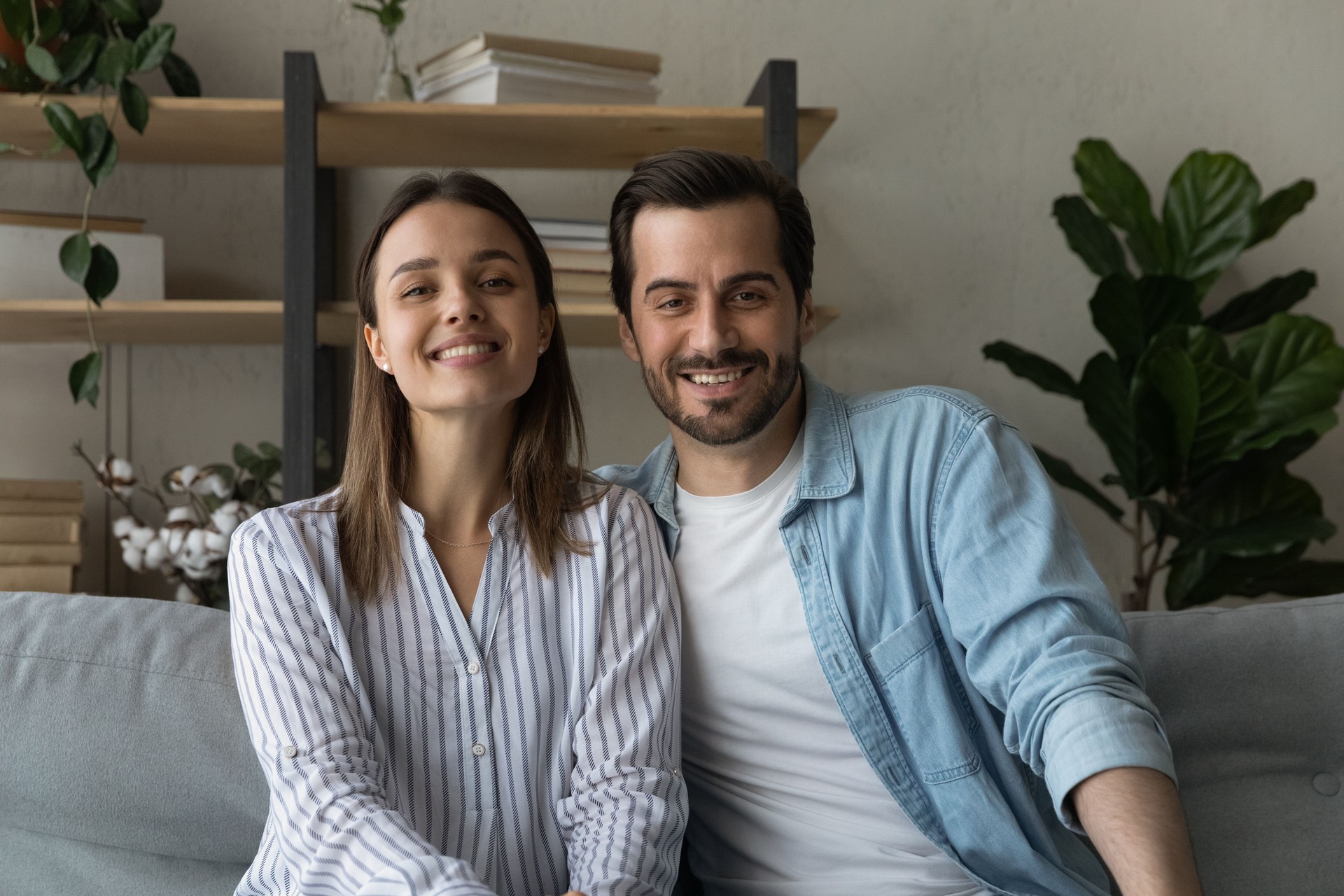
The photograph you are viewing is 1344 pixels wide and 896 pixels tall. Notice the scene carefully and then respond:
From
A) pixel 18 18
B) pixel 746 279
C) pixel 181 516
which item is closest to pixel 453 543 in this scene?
pixel 746 279

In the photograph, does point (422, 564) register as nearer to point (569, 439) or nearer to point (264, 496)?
point (569, 439)

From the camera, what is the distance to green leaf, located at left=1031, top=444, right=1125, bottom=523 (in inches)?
83.6

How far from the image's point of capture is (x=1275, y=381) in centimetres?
201

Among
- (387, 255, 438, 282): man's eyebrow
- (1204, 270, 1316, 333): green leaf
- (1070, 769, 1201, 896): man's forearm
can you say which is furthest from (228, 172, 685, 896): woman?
(1204, 270, 1316, 333): green leaf

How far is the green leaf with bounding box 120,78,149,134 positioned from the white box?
0.22 m

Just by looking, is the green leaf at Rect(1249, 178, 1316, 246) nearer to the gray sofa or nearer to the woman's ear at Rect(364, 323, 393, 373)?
the gray sofa

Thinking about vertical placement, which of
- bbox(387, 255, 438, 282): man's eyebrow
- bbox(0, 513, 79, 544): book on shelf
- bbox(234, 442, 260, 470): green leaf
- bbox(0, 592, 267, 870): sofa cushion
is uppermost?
bbox(387, 255, 438, 282): man's eyebrow

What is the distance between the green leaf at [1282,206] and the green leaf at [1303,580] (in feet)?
2.09

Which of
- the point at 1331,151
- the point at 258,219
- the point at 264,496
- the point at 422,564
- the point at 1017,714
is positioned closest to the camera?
the point at 1017,714

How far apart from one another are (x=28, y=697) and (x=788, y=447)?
3.15 ft

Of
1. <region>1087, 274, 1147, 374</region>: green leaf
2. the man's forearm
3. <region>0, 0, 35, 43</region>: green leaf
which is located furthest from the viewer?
<region>1087, 274, 1147, 374</region>: green leaf

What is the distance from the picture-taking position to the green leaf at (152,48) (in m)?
1.77

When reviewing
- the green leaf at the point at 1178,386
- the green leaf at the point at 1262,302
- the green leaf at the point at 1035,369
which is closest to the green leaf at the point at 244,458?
the green leaf at the point at 1035,369

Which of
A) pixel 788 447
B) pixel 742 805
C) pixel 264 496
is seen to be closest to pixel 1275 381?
pixel 788 447
